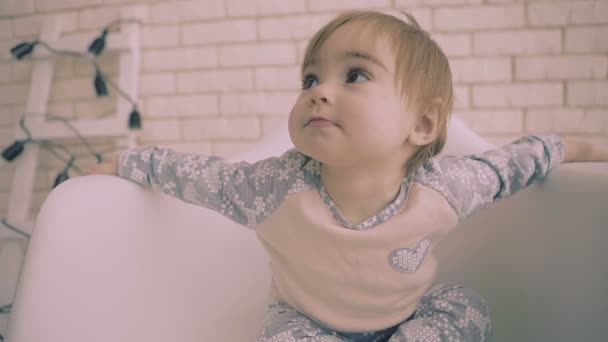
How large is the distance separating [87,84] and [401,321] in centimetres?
130

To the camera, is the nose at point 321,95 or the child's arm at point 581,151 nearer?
the nose at point 321,95

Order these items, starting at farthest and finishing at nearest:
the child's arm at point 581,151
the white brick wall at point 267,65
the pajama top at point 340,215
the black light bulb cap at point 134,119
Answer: the black light bulb cap at point 134,119, the white brick wall at point 267,65, the child's arm at point 581,151, the pajama top at point 340,215

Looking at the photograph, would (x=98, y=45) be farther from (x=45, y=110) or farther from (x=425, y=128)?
(x=425, y=128)

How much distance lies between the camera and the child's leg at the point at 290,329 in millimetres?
698

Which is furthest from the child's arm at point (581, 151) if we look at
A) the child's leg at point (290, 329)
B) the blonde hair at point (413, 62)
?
the child's leg at point (290, 329)

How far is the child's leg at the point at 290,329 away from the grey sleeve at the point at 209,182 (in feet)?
0.52

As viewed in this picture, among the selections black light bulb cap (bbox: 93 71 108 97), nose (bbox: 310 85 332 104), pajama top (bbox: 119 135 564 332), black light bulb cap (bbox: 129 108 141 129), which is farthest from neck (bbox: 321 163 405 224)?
black light bulb cap (bbox: 93 71 108 97)

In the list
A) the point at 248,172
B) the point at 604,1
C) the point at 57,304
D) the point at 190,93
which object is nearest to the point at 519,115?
the point at 604,1

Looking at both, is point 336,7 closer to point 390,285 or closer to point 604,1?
point 604,1

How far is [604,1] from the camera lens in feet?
4.16

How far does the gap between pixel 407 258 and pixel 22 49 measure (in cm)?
142

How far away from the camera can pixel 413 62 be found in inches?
28.4

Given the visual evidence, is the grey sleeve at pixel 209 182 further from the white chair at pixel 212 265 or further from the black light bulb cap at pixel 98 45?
the black light bulb cap at pixel 98 45

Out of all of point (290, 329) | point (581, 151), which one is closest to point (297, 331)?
point (290, 329)
